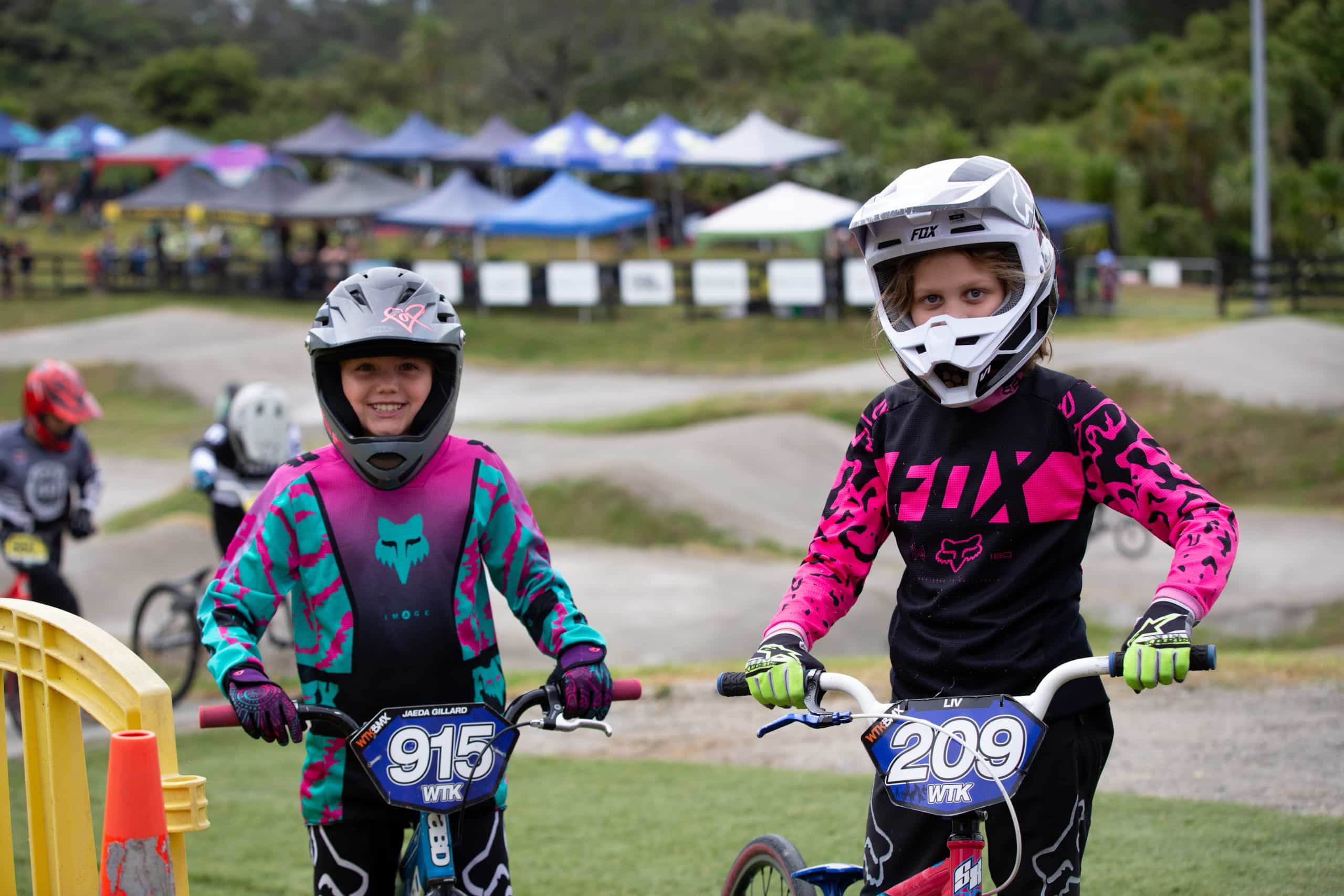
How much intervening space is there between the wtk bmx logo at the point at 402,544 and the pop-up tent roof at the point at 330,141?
42904 millimetres

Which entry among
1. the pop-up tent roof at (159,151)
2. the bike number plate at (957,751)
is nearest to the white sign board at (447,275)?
the pop-up tent roof at (159,151)

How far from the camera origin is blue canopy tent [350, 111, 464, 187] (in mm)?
44188

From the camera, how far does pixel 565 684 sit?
3438mm

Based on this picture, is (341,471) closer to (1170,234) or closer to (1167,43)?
(1170,234)

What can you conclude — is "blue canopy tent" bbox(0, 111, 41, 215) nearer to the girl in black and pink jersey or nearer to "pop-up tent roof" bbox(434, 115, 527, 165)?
"pop-up tent roof" bbox(434, 115, 527, 165)

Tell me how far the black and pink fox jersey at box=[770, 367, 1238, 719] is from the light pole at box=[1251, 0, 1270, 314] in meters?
27.6

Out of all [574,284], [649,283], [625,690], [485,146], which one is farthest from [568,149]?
A: [625,690]

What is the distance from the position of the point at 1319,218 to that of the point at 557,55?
154ft

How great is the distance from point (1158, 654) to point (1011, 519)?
0.54 meters

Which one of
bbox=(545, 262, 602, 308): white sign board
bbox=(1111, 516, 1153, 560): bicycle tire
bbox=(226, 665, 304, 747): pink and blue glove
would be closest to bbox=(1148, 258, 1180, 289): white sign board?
bbox=(545, 262, 602, 308): white sign board

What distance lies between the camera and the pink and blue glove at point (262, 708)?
3.26 metres

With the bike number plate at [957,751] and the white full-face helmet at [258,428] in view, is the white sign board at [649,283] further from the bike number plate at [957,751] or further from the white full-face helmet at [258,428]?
the bike number plate at [957,751]

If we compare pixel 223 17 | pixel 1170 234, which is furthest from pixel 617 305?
pixel 223 17

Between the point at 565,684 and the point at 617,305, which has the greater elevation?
the point at 617,305
